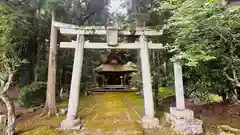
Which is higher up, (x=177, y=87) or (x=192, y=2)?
(x=192, y=2)

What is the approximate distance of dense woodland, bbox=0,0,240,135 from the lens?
4949mm

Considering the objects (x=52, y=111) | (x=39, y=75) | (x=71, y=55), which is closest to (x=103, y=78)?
(x=71, y=55)

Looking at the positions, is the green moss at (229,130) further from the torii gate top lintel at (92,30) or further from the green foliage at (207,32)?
the torii gate top lintel at (92,30)

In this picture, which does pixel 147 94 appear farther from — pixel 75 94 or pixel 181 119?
pixel 75 94

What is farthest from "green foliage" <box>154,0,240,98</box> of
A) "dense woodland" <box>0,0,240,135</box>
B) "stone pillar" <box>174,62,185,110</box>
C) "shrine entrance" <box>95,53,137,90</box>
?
"shrine entrance" <box>95,53,137,90</box>

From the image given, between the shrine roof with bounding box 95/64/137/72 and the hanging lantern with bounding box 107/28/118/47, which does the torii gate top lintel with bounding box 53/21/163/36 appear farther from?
the shrine roof with bounding box 95/64/137/72

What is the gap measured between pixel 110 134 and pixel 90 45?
3490 mm

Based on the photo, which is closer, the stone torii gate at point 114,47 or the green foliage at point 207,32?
the green foliage at point 207,32

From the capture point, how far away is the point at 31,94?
1115 centimetres

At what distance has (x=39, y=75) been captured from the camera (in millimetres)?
13062

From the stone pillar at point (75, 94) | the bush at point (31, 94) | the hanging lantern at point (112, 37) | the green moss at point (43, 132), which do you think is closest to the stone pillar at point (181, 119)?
the hanging lantern at point (112, 37)

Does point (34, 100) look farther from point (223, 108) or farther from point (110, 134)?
point (223, 108)

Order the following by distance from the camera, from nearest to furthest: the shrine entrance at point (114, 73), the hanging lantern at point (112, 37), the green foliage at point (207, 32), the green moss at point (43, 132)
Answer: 1. the green foliage at point (207, 32)
2. the green moss at point (43, 132)
3. the hanging lantern at point (112, 37)
4. the shrine entrance at point (114, 73)

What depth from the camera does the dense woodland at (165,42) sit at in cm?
495
